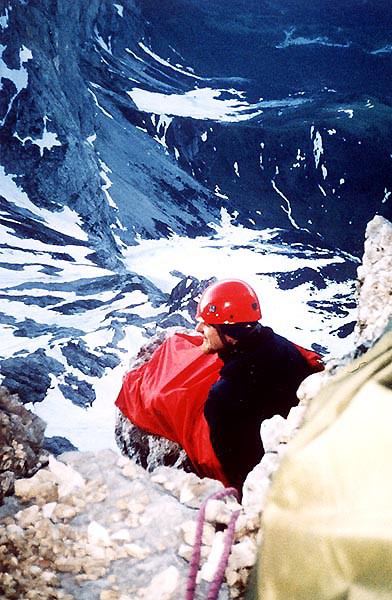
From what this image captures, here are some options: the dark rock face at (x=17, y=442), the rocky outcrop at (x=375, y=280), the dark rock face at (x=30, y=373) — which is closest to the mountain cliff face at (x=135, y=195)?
the dark rock face at (x=30, y=373)

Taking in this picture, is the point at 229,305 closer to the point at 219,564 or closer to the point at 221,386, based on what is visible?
the point at 221,386

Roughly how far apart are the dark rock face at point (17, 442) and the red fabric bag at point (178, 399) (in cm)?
135

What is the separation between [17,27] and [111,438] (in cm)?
8795

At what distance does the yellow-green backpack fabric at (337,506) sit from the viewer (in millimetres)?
1039

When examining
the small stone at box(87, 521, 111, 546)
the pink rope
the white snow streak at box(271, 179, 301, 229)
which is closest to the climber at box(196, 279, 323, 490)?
the pink rope

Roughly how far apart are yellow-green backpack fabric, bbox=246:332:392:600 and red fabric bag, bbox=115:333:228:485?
249cm

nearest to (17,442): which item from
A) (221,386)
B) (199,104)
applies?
(221,386)

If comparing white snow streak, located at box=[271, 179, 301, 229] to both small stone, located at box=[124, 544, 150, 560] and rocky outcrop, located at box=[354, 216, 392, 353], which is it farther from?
small stone, located at box=[124, 544, 150, 560]

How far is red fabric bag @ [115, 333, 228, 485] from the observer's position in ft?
12.6

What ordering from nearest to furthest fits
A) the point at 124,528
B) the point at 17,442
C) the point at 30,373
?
the point at 124,528 → the point at 17,442 → the point at 30,373

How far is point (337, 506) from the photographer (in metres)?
1.12

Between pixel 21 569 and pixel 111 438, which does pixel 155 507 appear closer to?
pixel 21 569

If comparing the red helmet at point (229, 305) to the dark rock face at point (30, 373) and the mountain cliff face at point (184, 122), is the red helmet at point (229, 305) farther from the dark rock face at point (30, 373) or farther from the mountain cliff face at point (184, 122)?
the mountain cliff face at point (184, 122)

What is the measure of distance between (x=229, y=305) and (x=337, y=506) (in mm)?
3353
